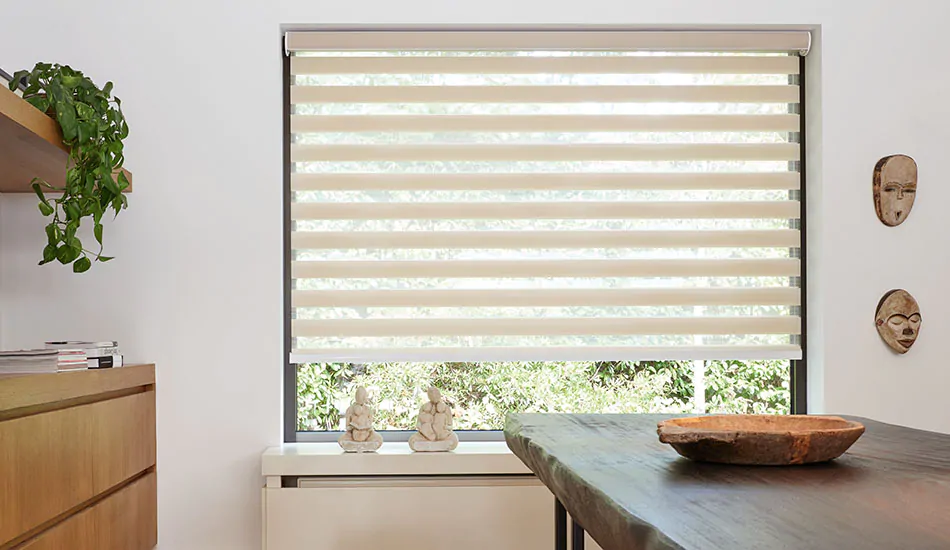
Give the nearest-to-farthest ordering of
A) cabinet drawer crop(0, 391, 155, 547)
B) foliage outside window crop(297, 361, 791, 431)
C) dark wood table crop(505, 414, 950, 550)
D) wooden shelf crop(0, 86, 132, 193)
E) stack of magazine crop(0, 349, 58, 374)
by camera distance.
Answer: dark wood table crop(505, 414, 950, 550)
cabinet drawer crop(0, 391, 155, 547)
wooden shelf crop(0, 86, 132, 193)
stack of magazine crop(0, 349, 58, 374)
foliage outside window crop(297, 361, 791, 431)

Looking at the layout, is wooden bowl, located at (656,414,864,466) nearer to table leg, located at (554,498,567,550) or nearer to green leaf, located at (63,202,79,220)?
table leg, located at (554,498,567,550)

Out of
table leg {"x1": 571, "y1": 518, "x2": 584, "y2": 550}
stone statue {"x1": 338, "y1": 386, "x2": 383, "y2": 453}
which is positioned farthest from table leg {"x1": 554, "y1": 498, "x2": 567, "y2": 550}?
stone statue {"x1": 338, "y1": 386, "x2": 383, "y2": 453}

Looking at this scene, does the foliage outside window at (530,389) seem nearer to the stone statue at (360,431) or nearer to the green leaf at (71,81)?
the stone statue at (360,431)

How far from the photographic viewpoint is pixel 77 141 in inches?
79.3

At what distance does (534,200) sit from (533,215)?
0.20 feet

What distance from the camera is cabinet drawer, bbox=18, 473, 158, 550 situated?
187 cm

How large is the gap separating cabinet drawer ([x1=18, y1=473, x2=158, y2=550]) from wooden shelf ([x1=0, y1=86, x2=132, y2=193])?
0.84 metres

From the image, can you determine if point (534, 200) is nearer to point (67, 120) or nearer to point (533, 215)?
point (533, 215)

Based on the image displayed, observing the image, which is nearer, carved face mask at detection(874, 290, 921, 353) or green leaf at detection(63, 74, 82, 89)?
green leaf at detection(63, 74, 82, 89)

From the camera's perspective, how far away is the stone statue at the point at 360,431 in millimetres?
2516

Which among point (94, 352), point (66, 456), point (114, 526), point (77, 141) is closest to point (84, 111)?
point (77, 141)

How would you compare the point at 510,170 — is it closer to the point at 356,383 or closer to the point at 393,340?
the point at 393,340

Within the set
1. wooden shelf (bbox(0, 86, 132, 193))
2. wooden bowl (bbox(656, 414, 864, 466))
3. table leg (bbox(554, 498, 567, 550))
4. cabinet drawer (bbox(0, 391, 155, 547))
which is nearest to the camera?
wooden bowl (bbox(656, 414, 864, 466))

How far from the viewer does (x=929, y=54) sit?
8.91ft
